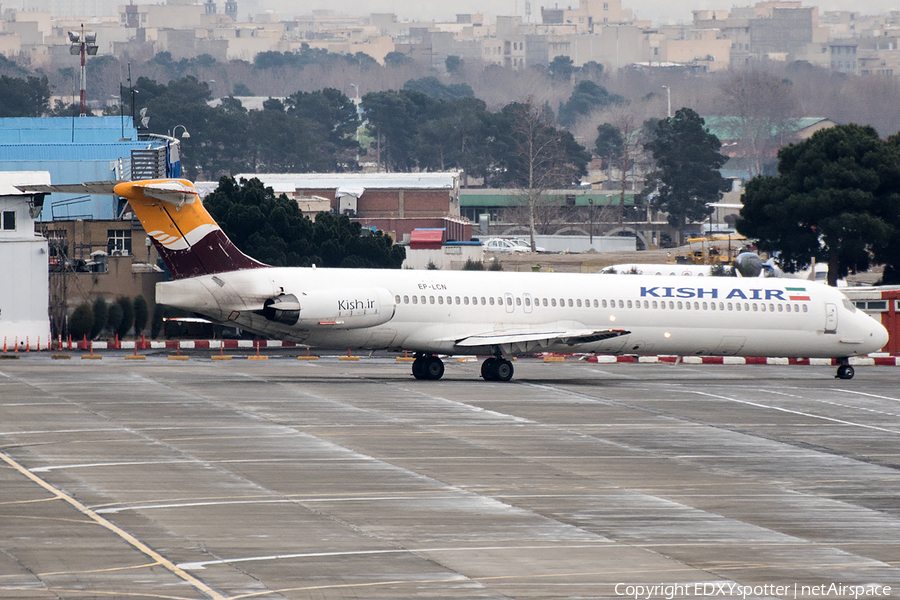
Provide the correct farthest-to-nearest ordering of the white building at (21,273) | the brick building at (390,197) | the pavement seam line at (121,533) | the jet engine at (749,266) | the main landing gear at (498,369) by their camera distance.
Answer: the brick building at (390,197)
the jet engine at (749,266)
the white building at (21,273)
the main landing gear at (498,369)
the pavement seam line at (121,533)

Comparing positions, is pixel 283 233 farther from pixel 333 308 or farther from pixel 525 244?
pixel 525 244

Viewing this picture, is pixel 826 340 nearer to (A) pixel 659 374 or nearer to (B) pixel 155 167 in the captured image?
(A) pixel 659 374

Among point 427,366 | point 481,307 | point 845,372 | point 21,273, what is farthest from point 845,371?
point 21,273

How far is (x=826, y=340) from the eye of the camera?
41344 millimetres

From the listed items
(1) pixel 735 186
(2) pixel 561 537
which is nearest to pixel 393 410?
(2) pixel 561 537

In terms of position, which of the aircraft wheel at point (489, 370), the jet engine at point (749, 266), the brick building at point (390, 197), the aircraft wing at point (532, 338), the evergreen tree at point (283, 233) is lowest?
the aircraft wheel at point (489, 370)

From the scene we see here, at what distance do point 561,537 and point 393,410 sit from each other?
526 inches

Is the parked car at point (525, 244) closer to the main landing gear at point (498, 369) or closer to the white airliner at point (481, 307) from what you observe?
the white airliner at point (481, 307)

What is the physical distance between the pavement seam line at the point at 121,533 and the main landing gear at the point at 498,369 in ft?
57.9

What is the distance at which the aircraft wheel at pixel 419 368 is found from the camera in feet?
125

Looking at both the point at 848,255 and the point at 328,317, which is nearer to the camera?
the point at 328,317

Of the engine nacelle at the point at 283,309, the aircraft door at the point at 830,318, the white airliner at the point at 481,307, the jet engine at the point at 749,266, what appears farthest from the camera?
the jet engine at the point at 749,266

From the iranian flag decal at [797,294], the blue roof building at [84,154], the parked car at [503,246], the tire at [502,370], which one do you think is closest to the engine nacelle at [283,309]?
the tire at [502,370]

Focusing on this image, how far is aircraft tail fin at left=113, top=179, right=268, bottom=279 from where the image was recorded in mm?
33531
